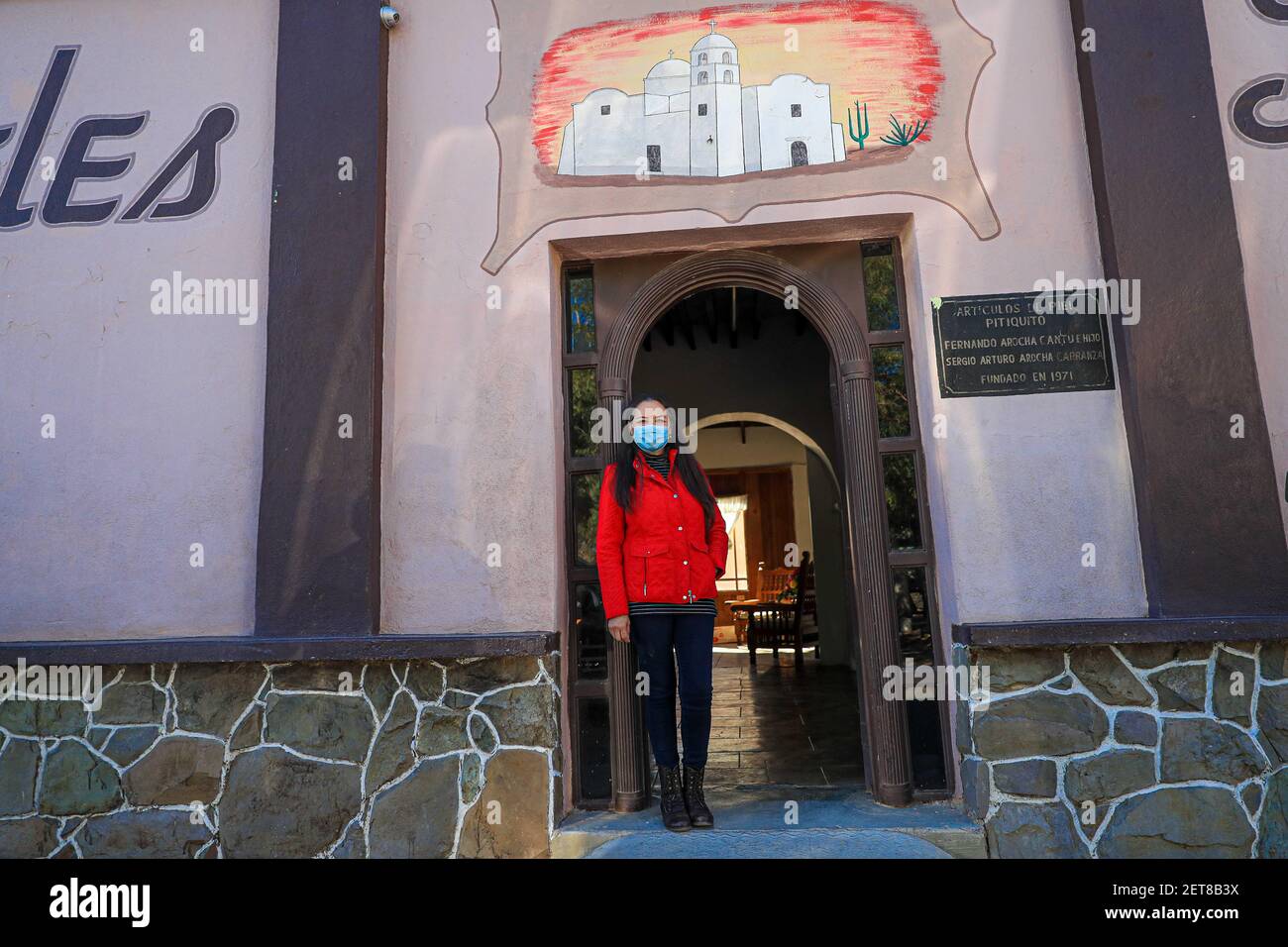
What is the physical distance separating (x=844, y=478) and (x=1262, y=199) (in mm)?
2188

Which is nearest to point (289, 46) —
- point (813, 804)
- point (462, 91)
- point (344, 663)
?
point (462, 91)

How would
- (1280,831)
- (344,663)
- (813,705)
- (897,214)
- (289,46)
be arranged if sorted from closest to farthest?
1. (1280,831)
2. (344,663)
3. (897,214)
4. (289,46)
5. (813,705)

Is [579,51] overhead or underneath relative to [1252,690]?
overhead

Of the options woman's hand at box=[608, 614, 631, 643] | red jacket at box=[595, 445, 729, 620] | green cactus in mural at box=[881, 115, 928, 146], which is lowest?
woman's hand at box=[608, 614, 631, 643]

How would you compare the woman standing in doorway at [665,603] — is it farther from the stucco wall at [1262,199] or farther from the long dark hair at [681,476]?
the stucco wall at [1262,199]

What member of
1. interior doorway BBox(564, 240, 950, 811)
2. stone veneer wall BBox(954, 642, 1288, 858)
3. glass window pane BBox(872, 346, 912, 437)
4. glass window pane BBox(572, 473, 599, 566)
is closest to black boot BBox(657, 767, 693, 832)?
interior doorway BBox(564, 240, 950, 811)

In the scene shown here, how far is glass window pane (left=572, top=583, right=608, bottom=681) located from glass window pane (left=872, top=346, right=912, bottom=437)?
1544 millimetres

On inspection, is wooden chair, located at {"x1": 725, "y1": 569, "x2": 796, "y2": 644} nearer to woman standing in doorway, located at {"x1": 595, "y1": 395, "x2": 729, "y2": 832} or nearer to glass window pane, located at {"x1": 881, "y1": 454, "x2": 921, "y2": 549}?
glass window pane, located at {"x1": 881, "y1": 454, "x2": 921, "y2": 549}

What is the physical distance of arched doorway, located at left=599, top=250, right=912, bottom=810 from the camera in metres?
3.75

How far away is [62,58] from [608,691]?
170 inches

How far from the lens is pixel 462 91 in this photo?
13.7 feet

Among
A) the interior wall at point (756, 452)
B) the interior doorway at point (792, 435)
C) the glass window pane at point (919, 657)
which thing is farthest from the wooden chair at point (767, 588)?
the glass window pane at point (919, 657)

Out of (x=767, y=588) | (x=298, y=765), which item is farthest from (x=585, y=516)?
(x=767, y=588)

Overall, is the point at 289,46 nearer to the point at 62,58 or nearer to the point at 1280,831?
the point at 62,58
